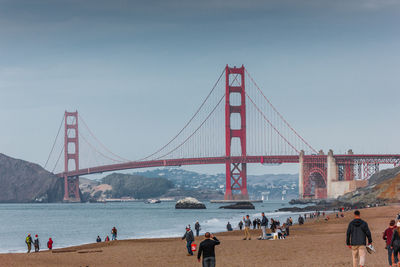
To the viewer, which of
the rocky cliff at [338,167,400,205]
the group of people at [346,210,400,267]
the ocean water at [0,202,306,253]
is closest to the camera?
the group of people at [346,210,400,267]

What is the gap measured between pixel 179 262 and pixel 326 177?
371ft

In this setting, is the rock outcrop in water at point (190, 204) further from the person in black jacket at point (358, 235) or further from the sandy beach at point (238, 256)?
the person in black jacket at point (358, 235)

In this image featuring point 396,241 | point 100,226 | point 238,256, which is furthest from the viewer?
point 100,226

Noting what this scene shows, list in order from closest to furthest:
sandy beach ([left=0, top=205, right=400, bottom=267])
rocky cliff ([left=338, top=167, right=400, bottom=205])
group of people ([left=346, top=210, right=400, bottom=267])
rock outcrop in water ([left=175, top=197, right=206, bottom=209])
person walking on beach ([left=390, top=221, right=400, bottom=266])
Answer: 1. group of people ([left=346, top=210, right=400, bottom=267])
2. person walking on beach ([left=390, top=221, right=400, bottom=266])
3. sandy beach ([left=0, top=205, right=400, bottom=267])
4. rocky cliff ([left=338, top=167, right=400, bottom=205])
5. rock outcrop in water ([left=175, top=197, right=206, bottom=209])

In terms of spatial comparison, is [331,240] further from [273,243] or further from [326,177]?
[326,177]

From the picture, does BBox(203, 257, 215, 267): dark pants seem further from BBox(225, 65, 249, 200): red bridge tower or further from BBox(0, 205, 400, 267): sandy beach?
BBox(225, 65, 249, 200): red bridge tower

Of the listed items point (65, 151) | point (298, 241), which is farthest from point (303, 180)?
point (298, 241)

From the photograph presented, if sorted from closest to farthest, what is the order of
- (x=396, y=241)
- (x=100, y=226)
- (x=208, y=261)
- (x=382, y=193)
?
(x=208, y=261) → (x=396, y=241) → (x=100, y=226) → (x=382, y=193)

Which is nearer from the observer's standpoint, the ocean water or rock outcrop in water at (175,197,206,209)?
the ocean water

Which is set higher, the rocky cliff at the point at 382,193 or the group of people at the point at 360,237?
the rocky cliff at the point at 382,193

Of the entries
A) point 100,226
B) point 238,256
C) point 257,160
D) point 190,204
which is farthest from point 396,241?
point 190,204

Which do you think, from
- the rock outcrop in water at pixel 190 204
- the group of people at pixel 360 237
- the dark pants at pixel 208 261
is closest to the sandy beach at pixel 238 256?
the group of people at pixel 360 237

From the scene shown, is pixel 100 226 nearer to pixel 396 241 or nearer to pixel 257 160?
pixel 257 160

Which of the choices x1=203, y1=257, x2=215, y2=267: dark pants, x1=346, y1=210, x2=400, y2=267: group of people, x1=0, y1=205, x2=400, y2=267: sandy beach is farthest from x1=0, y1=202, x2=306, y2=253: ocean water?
x1=346, y1=210, x2=400, y2=267: group of people
